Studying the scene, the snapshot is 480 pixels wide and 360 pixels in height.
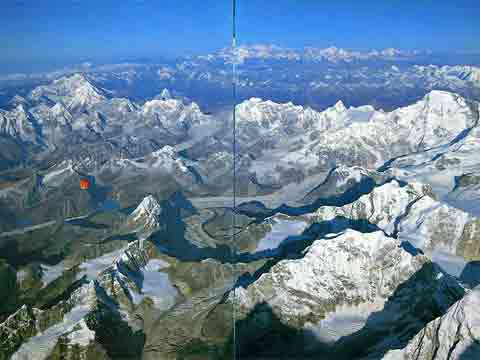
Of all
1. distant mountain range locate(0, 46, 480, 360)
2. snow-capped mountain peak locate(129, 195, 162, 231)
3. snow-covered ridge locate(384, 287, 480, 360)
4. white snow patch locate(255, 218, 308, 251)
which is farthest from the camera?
white snow patch locate(255, 218, 308, 251)

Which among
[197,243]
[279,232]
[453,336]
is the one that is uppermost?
[453,336]

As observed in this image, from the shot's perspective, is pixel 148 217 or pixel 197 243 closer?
pixel 197 243

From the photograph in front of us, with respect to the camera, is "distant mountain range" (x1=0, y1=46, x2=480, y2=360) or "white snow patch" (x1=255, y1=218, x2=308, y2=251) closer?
"distant mountain range" (x1=0, y1=46, x2=480, y2=360)

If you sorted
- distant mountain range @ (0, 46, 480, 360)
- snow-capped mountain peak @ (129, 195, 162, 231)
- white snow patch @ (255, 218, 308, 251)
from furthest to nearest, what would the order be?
white snow patch @ (255, 218, 308, 251), snow-capped mountain peak @ (129, 195, 162, 231), distant mountain range @ (0, 46, 480, 360)

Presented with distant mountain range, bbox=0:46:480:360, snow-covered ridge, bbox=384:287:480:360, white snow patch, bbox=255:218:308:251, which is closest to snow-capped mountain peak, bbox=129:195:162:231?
distant mountain range, bbox=0:46:480:360

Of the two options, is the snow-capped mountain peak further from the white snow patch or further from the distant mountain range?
the white snow patch

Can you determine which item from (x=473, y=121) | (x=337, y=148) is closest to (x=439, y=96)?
(x=473, y=121)

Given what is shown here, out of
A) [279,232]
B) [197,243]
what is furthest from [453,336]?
[279,232]

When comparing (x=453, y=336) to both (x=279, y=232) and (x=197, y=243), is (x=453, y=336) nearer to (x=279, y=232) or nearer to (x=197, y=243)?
(x=197, y=243)

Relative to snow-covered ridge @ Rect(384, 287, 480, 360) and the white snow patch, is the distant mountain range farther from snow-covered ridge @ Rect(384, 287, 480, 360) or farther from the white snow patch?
the white snow patch

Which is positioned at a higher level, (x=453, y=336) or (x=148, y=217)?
(x=453, y=336)

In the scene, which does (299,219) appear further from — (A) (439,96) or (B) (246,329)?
(A) (439,96)

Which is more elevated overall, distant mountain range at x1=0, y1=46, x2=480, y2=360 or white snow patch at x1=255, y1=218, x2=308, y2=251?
distant mountain range at x1=0, y1=46, x2=480, y2=360
